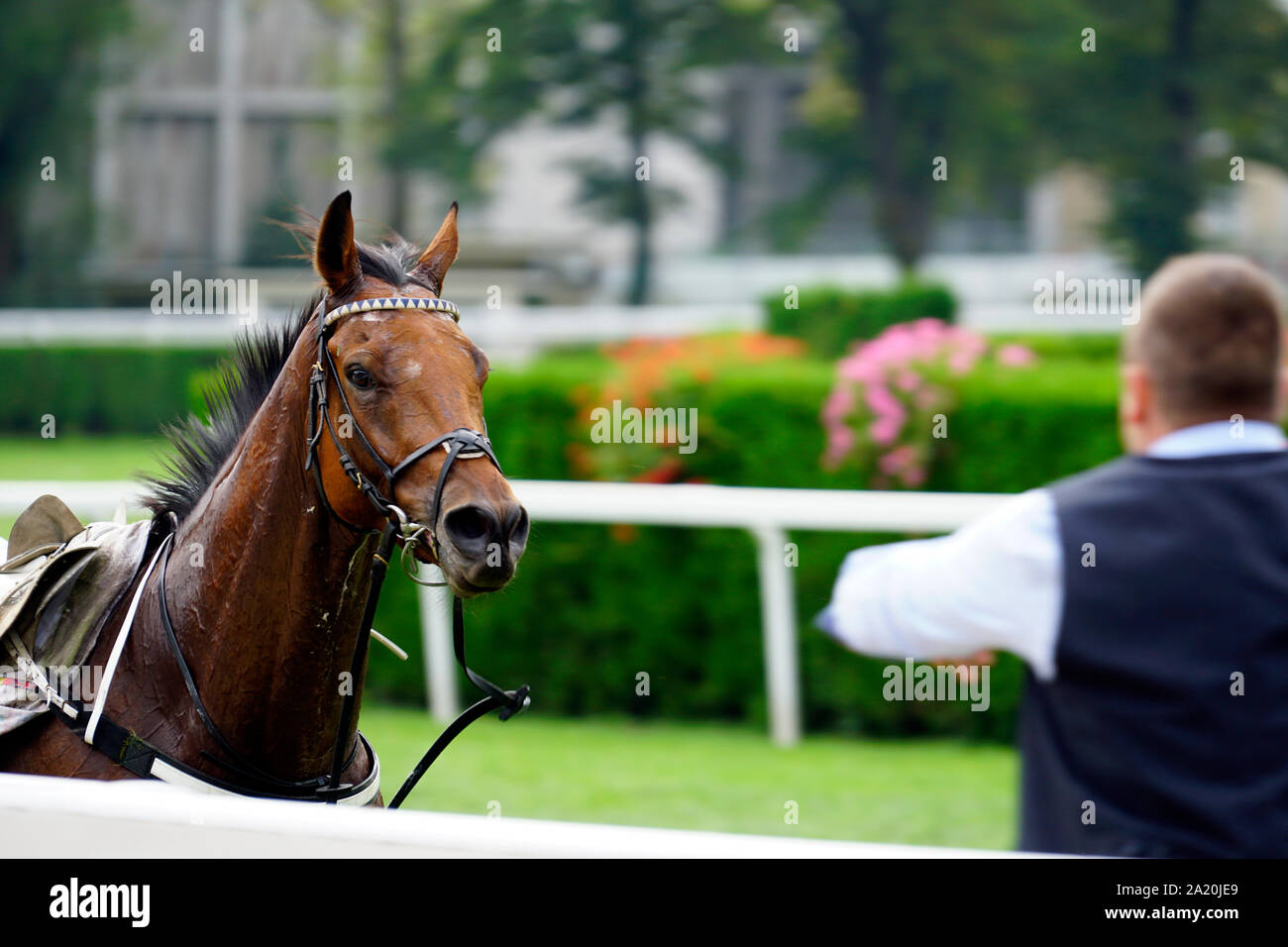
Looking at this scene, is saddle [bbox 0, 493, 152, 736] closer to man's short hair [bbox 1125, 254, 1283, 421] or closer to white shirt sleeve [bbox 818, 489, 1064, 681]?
white shirt sleeve [bbox 818, 489, 1064, 681]

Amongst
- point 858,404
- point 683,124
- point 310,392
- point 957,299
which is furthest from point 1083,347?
point 310,392

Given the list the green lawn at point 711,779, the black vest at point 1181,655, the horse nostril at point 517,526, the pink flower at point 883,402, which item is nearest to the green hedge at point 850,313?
the pink flower at point 883,402

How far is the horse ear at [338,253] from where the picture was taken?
7.53ft

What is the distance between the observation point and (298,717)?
2.29 meters

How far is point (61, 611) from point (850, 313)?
11.8 metres

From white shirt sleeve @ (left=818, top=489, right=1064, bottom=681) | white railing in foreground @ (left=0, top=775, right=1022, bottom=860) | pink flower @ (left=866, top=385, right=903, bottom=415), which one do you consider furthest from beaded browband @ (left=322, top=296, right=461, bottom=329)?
pink flower @ (left=866, top=385, right=903, bottom=415)

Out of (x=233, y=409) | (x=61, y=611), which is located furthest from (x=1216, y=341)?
(x=61, y=611)

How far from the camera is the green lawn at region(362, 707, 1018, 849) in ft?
14.1

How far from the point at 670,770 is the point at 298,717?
268 cm

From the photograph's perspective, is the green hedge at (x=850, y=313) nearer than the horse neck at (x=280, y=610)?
No

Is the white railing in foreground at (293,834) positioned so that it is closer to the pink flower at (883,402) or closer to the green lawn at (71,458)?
the pink flower at (883,402)

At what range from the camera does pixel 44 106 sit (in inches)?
766

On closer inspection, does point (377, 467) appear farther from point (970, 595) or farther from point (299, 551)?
point (970, 595)

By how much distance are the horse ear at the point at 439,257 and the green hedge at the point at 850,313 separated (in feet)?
35.9
